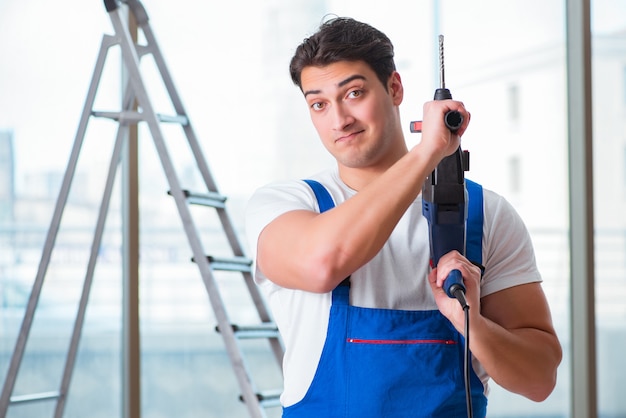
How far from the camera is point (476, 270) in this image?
1.40 meters

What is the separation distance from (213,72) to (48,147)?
0.70 metres

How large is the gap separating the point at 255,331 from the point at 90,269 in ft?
2.06

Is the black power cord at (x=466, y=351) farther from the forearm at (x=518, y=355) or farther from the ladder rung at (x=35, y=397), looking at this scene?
the ladder rung at (x=35, y=397)

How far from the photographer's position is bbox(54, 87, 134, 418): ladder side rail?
2.93m

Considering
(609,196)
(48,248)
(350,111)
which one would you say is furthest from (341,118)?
(609,196)

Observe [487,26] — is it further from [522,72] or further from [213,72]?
[213,72]

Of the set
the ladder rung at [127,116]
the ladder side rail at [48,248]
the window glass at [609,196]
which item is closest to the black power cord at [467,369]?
the ladder rung at [127,116]

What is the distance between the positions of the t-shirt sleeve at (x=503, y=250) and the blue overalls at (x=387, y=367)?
128 mm

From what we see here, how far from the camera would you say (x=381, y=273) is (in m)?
1.51

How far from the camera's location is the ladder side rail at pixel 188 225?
2646mm

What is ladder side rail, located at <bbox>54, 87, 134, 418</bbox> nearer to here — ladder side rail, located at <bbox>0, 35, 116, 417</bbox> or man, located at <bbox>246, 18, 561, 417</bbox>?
ladder side rail, located at <bbox>0, 35, 116, 417</bbox>

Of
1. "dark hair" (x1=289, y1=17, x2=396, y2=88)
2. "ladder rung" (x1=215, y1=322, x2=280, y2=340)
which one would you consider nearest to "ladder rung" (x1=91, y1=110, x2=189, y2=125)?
"ladder rung" (x1=215, y1=322, x2=280, y2=340)

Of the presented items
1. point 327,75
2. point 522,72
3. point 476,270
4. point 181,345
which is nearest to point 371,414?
point 476,270

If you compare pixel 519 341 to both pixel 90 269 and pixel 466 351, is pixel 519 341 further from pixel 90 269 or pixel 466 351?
pixel 90 269
